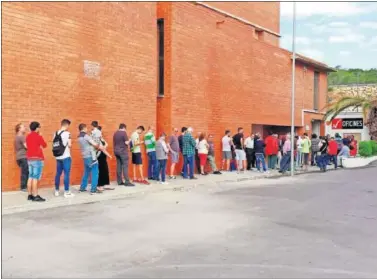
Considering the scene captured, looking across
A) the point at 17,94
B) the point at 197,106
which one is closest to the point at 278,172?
the point at 197,106

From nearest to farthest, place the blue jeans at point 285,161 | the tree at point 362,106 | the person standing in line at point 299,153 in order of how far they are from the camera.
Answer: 1. the blue jeans at point 285,161
2. the person standing in line at point 299,153
3. the tree at point 362,106


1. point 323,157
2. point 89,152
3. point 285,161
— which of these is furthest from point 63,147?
point 323,157

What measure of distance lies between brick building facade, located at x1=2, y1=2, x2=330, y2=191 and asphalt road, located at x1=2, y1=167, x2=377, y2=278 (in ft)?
11.8

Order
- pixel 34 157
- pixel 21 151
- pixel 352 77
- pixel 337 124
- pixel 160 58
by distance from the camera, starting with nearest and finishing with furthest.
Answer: pixel 34 157 → pixel 21 151 → pixel 160 58 → pixel 337 124 → pixel 352 77

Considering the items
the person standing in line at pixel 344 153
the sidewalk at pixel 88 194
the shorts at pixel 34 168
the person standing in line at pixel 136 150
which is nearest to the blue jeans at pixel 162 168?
the sidewalk at pixel 88 194

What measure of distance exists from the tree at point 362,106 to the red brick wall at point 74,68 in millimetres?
18969

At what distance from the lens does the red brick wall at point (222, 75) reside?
60.8ft

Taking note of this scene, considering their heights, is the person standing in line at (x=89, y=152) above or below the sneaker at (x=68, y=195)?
above

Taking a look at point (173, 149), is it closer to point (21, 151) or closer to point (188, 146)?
point (188, 146)

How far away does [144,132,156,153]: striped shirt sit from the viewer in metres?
15.2

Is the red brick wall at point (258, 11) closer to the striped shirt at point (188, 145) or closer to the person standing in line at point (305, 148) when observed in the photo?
the person standing in line at point (305, 148)

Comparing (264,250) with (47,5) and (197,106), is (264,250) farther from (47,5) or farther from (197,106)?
(197,106)

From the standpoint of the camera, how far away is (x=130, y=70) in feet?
52.3

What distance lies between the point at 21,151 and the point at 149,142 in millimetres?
4207
